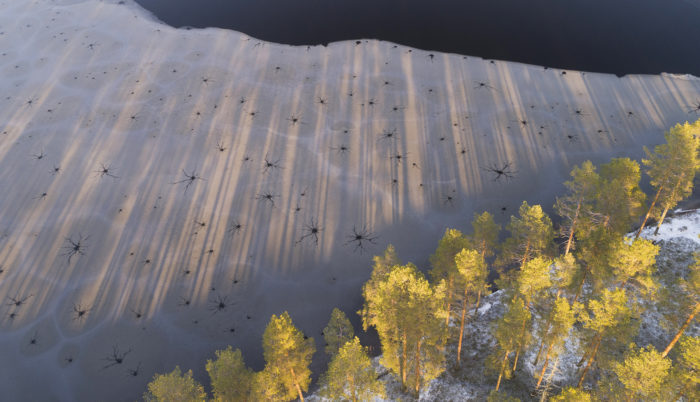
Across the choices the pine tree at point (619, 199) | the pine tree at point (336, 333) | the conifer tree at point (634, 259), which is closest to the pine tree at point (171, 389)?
the pine tree at point (336, 333)

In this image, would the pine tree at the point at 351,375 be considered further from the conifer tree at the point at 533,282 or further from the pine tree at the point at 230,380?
the conifer tree at the point at 533,282

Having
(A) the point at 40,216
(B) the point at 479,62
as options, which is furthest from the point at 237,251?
(B) the point at 479,62

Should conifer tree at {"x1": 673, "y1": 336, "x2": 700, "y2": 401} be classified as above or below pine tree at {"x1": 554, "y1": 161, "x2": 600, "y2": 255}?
below

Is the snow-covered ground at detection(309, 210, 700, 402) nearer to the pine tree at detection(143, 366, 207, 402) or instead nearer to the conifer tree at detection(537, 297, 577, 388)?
A: the conifer tree at detection(537, 297, 577, 388)

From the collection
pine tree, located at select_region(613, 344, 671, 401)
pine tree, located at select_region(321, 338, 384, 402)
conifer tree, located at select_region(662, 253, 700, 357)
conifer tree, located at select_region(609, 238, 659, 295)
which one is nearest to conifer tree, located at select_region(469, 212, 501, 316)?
conifer tree, located at select_region(609, 238, 659, 295)

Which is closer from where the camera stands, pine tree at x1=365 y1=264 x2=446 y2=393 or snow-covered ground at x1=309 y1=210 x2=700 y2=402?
pine tree at x1=365 y1=264 x2=446 y2=393

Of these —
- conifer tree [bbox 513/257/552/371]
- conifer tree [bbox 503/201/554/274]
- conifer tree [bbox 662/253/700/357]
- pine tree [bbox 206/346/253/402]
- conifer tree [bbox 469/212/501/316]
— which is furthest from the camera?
conifer tree [bbox 469/212/501/316]

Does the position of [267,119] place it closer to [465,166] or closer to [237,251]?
[237,251]
